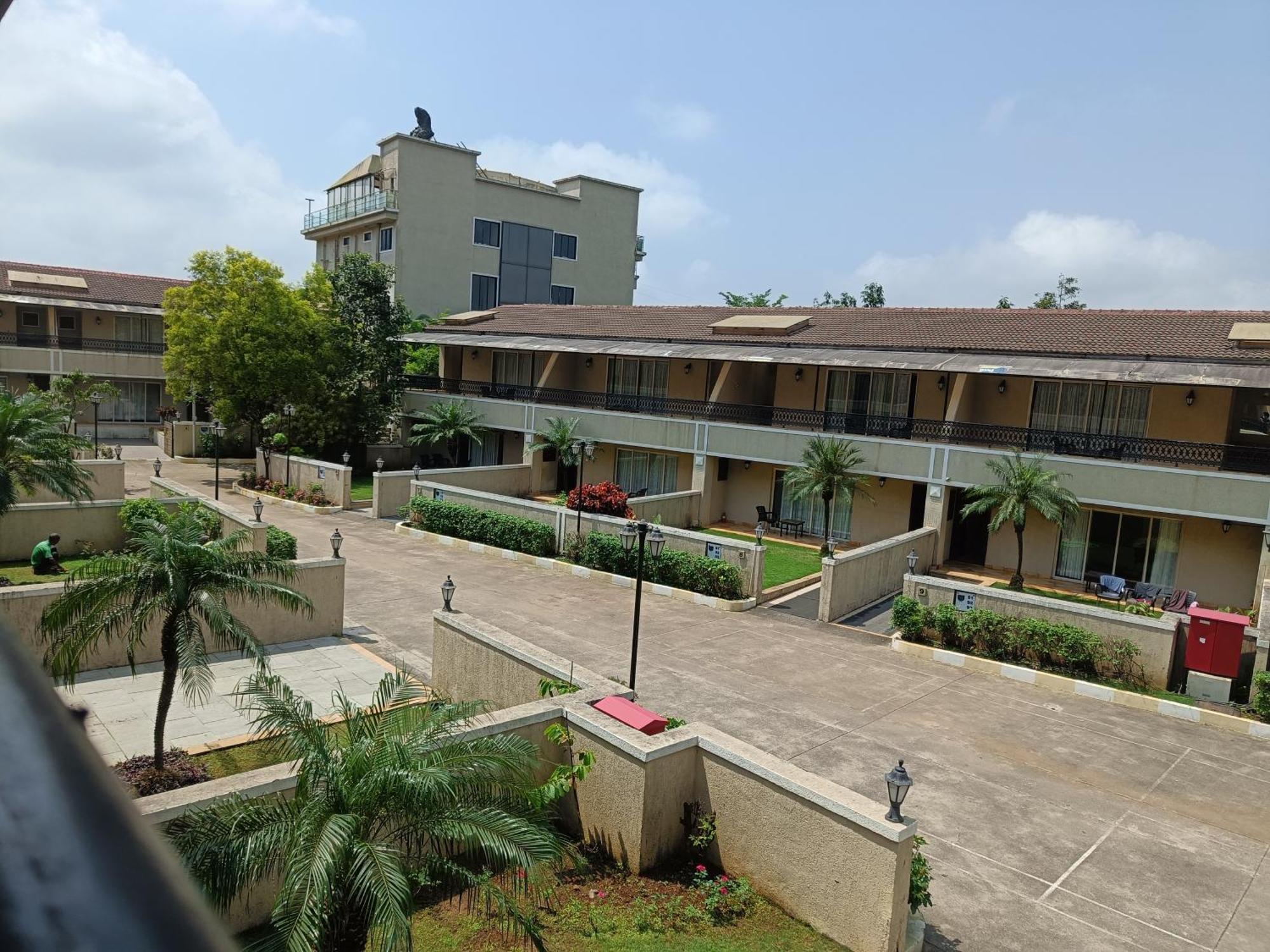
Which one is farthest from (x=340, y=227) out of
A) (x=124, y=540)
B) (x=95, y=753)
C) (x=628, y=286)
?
(x=95, y=753)

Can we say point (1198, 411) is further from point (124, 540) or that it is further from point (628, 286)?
point (628, 286)

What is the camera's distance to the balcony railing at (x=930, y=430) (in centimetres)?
2370

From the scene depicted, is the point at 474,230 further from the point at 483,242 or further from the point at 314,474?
the point at 314,474

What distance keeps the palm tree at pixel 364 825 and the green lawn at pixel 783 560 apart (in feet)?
49.1

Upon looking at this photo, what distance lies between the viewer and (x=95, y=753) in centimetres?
70

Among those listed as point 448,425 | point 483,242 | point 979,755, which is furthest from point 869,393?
point 483,242

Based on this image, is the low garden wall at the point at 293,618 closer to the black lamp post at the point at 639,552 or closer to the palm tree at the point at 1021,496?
the black lamp post at the point at 639,552

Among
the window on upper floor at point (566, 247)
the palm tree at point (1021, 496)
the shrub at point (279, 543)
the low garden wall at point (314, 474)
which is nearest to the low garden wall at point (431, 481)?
the low garden wall at point (314, 474)

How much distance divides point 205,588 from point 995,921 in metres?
9.85

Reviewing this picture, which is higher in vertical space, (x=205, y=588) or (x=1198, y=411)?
(x=1198, y=411)

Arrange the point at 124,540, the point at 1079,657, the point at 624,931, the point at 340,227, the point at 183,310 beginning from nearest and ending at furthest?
the point at 624,931, the point at 1079,657, the point at 124,540, the point at 183,310, the point at 340,227

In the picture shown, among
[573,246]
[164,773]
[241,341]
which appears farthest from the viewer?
[573,246]

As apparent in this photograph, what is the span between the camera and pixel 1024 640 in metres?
18.1

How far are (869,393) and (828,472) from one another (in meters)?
5.04
